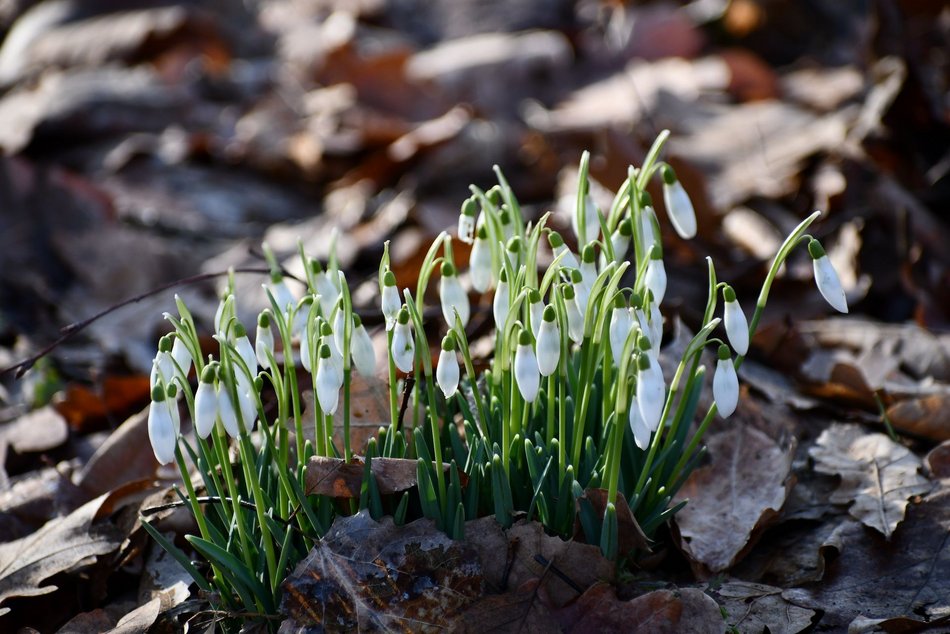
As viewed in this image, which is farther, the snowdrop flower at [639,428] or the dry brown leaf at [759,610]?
the dry brown leaf at [759,610]

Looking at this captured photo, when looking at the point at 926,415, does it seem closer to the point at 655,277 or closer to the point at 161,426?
the point at 655,277

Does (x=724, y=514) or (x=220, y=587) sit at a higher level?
(x=220, y=587)

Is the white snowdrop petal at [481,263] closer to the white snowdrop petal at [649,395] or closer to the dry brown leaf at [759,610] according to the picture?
the white snowdrop petal at [649,395]

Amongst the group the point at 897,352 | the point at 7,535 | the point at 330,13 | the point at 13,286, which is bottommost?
the point at 897,352

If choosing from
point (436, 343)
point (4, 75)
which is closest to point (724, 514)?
point (436, 343)

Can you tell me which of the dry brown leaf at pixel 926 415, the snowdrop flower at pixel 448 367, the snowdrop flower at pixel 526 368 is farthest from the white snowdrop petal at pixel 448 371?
the dry brown leaf at pixel 926 415

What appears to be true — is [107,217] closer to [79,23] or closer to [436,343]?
[436,343]

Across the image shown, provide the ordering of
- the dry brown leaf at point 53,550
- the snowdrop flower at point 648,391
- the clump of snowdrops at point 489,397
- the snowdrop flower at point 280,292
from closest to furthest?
the snowdrop flower at point 648,391 < the clump of snowdrops at point 489,397 < the snowdrop flower at point 280,292 < the dry brown leaf at point 53,550
